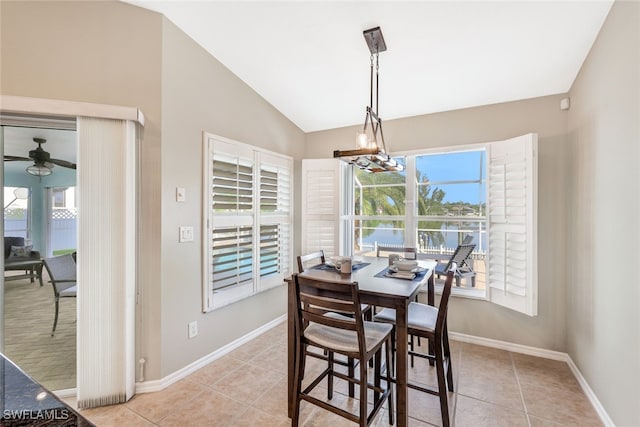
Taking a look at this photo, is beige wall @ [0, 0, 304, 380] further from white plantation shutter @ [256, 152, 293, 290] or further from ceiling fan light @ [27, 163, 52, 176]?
white plantation shutter @ [256, 152, 293, 290]

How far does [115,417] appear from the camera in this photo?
1.93 metres

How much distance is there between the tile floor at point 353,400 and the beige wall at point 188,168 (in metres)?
0.28

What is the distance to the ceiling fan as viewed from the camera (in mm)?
2143

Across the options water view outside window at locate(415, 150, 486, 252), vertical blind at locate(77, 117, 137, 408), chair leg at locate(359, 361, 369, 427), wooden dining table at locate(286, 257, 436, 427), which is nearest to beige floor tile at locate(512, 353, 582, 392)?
water view outside window at locate(415, 150, 486, 252)

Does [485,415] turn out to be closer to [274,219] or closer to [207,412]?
[207,412]

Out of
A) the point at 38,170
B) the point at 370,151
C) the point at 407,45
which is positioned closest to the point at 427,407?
the point at 370,151

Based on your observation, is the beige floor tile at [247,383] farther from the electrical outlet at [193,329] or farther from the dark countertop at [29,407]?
the dark countertop at [29,407]

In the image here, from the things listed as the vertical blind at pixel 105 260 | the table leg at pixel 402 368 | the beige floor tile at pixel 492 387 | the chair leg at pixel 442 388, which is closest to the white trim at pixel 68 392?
the vertical blind at pixel 105 260

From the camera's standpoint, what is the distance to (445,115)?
10.4ft

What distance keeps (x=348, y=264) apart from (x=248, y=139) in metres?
1.80

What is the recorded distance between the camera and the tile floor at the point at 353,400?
192cm

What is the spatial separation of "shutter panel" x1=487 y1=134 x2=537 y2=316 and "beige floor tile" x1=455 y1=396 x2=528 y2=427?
910mm

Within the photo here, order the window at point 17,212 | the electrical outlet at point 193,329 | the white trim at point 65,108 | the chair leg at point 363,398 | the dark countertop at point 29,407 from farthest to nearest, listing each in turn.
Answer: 1. the electrical outlet at point 193,329
2. the window at point 17,212
3. the white trim at point 65,108
4. the chair leg at point 363,398
5. the dark countertop at point 29,407

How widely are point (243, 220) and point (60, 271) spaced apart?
59.3 inches
